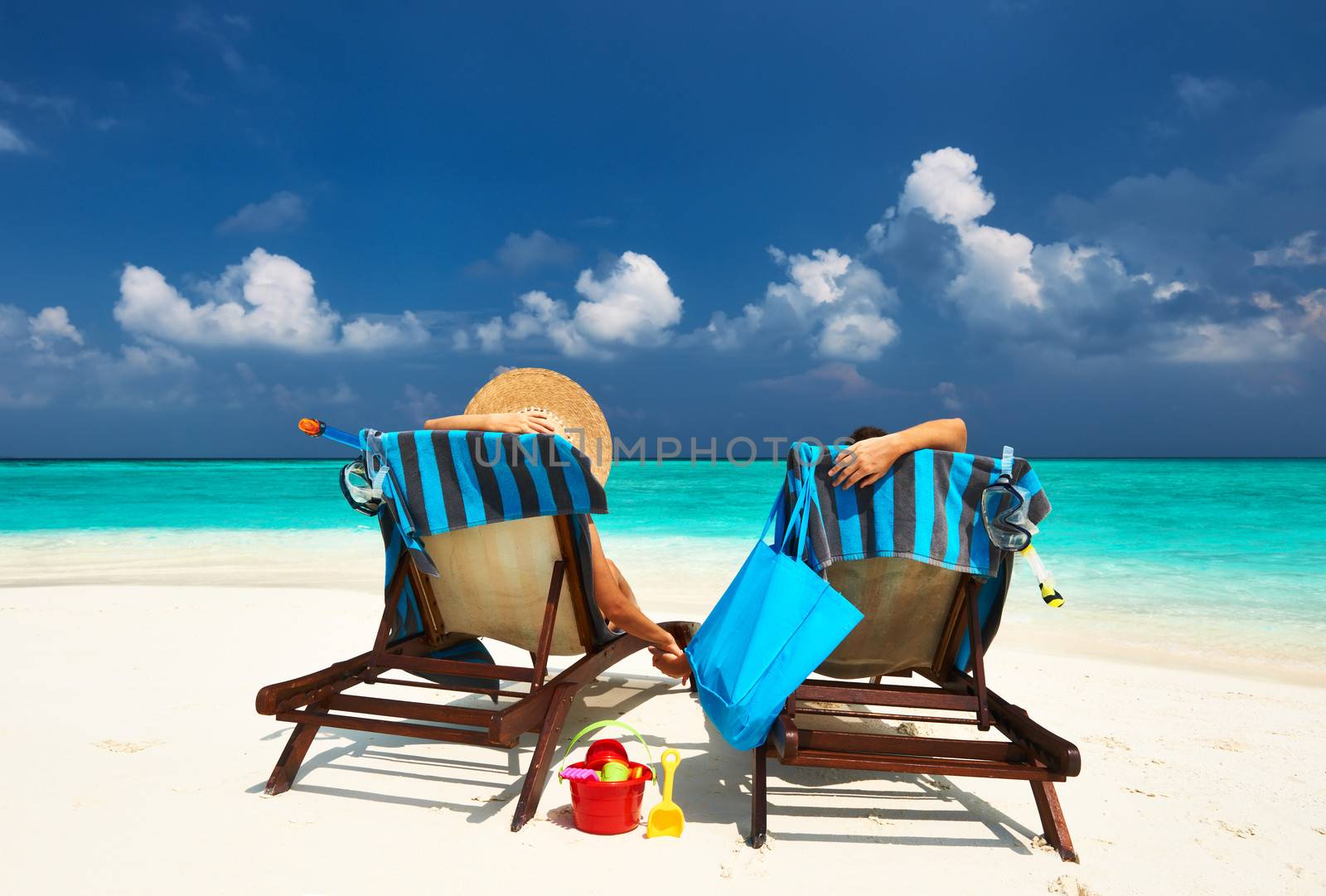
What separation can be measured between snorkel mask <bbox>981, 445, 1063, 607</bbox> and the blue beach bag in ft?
2.00

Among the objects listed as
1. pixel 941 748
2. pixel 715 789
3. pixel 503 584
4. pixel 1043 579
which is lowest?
pixel 715 789

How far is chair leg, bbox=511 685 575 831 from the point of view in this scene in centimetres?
259

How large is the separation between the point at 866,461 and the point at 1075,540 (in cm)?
1304

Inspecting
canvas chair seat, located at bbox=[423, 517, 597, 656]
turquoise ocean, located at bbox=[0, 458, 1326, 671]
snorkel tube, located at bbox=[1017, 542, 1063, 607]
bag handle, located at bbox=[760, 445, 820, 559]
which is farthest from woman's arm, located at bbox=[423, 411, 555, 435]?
turquoise ocean, located at bbox=[0, 458, 1326, 671]

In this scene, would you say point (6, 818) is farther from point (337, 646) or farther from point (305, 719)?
point (337, 646)

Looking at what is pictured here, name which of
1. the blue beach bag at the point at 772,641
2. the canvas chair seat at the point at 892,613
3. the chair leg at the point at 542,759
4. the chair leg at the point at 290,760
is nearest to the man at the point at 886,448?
the blue beach bag at the point at 772,641

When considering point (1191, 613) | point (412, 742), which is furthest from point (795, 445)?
point (1191, 613)

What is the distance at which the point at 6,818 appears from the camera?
8.48 ft

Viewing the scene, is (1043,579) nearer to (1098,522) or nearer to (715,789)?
(715,789)

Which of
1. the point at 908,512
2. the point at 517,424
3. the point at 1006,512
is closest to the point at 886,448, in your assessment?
the point at 908,512

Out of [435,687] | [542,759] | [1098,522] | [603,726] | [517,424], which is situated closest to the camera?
[542,759]

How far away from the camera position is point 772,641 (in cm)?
241

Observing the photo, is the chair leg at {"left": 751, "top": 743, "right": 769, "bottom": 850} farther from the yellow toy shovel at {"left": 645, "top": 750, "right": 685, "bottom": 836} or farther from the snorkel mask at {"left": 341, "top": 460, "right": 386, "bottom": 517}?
the snorkel mask at {"left": 341, "top": 460, "right": 386, "bottom": 517}

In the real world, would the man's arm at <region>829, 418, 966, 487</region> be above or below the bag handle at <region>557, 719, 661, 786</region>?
above
